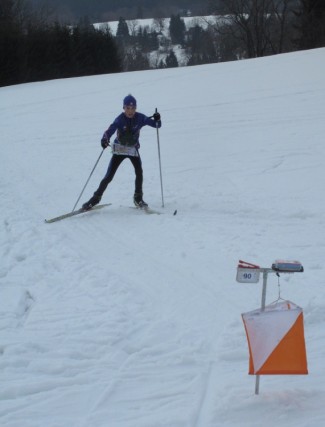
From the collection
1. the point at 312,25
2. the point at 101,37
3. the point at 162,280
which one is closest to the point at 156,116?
the point at 162,280

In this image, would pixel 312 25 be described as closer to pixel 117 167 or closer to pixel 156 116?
pixel 156 116

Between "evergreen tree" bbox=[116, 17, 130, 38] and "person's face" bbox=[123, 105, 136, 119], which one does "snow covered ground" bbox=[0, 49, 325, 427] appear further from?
"evergreen tree" bbox=[116, 17, 130, 38]

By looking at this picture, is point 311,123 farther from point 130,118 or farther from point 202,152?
point 130,118

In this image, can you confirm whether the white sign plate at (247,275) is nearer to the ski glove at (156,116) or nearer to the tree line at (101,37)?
the ski glove at (156,116)

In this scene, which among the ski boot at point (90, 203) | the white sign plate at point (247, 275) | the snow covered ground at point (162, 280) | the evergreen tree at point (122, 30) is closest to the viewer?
the white sign plate at point (247, 275)

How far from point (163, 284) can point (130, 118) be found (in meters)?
3.38

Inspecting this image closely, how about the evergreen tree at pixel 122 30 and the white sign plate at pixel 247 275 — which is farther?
the evergreen tree at pixel 122 30

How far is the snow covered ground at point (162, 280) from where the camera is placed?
3.52m

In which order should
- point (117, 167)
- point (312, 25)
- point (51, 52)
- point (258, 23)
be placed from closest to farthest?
point (117, 167) < point (312, 25) < point (51, 52) < point (258, 23)

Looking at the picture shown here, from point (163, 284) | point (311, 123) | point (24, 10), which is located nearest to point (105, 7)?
point (24, 10)

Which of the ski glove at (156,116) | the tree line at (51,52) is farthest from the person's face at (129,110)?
the tree line at (51,52)

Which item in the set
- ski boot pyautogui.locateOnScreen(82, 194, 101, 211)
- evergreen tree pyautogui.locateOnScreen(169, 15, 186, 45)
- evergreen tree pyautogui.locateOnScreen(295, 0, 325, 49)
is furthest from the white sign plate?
evergreen tree pyautogui.locateOnScreen(169, 15, 186, 45)

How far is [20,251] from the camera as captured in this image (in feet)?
21.9

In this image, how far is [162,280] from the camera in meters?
5.69
